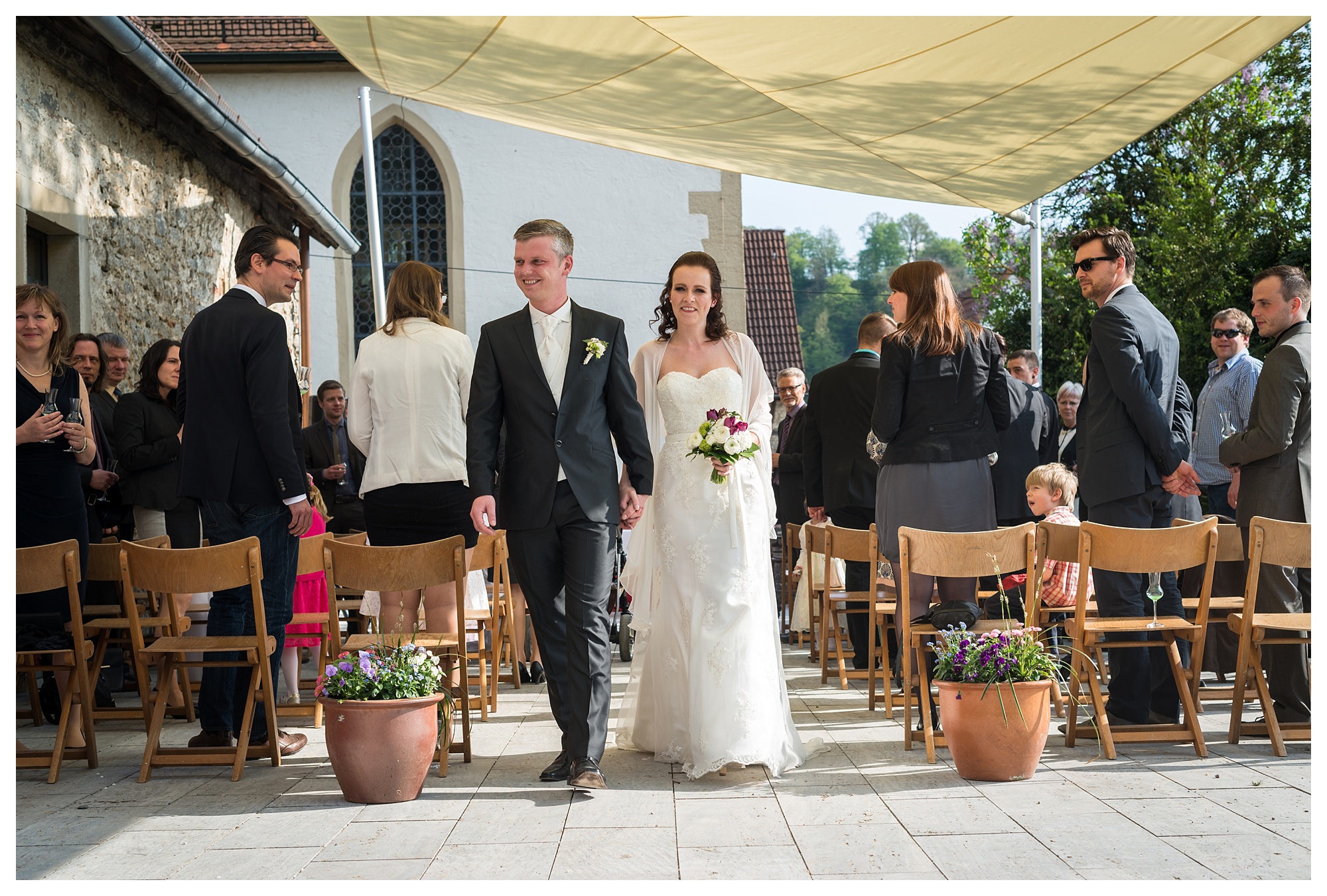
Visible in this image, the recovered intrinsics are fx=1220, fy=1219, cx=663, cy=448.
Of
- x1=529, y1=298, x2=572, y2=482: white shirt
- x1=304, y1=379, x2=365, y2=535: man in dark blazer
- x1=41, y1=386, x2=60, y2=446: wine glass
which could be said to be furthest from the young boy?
Result: x1=304, y1=379, x2=365, y2=535: man in dark blazer

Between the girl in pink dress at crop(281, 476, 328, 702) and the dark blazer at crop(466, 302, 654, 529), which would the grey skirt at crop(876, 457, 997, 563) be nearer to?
the dark blazer at crop(466, 302, 654, 529)

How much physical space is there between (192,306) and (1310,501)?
8.38 m

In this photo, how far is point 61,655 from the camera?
4.82 metres

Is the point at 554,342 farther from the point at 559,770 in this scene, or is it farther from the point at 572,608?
the point at 559,770

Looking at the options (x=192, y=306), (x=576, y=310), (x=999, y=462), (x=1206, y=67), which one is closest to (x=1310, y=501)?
(x=1206, y=67)

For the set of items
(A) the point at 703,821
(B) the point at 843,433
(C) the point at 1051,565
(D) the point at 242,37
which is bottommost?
(A) the point at 703,821

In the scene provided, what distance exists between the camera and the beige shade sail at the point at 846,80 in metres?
4.86

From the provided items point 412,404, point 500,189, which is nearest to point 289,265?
point 412,404

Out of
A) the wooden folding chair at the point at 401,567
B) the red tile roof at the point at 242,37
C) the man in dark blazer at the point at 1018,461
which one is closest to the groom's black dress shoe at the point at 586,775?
the wooden folding chair at the point at 401,567

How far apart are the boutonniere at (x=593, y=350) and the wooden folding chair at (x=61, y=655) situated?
6.84 feet

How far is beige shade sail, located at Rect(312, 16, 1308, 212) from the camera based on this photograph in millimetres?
4859

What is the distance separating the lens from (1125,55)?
4945mm

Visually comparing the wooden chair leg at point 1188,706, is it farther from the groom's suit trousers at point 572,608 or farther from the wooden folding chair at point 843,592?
the groom's suit trousers at point 572,608

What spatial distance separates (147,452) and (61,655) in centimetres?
217
